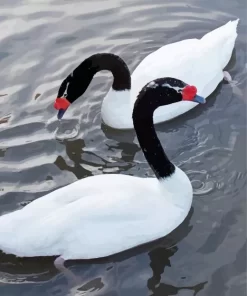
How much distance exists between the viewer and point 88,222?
175 inches

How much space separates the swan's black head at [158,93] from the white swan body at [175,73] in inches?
35.6

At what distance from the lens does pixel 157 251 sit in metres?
4.72

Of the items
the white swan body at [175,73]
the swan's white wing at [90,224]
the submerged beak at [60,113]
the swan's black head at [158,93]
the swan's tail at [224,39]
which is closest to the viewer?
the swan's white wing at [90,224]

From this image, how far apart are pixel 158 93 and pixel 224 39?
5.87ft

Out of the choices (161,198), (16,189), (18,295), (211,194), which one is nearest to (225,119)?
(211,194)

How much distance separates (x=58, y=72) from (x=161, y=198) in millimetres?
2266

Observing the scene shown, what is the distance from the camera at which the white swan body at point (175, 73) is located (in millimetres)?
5762

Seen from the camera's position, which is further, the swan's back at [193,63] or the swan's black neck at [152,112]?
the swan's back at [193,63]

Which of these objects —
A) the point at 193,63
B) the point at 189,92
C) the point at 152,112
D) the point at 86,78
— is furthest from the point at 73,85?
the point at 189,92

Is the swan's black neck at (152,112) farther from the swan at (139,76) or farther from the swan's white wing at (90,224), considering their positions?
the swan at (139,76)

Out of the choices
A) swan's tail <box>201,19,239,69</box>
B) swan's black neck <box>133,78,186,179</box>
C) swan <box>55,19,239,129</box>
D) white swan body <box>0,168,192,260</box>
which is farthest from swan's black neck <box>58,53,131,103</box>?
white swan body <box>0,168,192,260</box>

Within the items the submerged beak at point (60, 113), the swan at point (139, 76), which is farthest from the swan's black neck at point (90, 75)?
the submerged beak at point (60, 113)

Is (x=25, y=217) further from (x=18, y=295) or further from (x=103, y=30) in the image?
(x=103, y=30)

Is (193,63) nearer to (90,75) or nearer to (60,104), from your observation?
(90,75)
